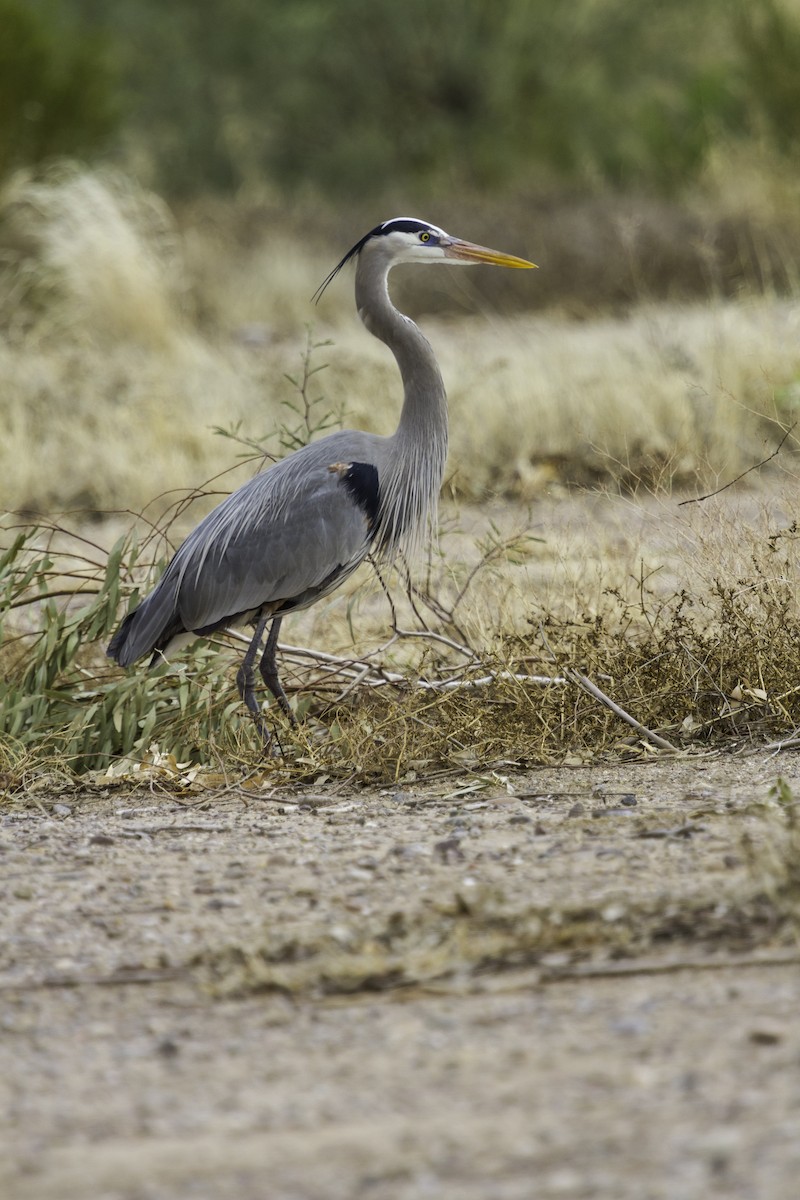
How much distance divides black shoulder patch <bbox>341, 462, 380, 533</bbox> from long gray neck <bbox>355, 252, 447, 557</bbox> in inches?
1.5

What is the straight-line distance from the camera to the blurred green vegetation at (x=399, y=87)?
853 inches

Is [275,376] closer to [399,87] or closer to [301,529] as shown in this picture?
[301,529]

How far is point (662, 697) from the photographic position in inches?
186

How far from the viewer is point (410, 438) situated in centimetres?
522

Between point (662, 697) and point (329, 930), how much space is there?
1835 mm

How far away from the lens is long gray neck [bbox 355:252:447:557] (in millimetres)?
5191

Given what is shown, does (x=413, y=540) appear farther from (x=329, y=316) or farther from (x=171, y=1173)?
(x=329, y=316)

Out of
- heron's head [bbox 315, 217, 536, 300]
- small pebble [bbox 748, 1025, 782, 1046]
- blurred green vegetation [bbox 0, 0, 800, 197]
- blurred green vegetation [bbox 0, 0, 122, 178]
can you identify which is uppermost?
blurred green vegetation [bbox 0, 0, 800, 197]

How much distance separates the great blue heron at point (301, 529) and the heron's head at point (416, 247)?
0.07m

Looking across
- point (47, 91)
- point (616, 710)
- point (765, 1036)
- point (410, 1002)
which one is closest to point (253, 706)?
point (616, 710)

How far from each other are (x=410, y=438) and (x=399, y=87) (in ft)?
61.1

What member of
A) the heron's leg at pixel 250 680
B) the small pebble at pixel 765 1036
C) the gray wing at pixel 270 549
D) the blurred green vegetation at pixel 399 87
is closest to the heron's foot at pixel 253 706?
the heron's leg at pixel 250 680

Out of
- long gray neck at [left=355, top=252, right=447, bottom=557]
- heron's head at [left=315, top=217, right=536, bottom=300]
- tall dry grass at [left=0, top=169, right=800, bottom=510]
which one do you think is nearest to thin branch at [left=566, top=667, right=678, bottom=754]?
tall dry grass at [left=0, top=169, right=800, bottom=510]

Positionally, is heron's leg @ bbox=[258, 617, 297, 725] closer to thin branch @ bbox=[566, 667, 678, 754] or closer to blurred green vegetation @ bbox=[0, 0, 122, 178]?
thin branch @ bbox=[566, 667, 678, 754]
